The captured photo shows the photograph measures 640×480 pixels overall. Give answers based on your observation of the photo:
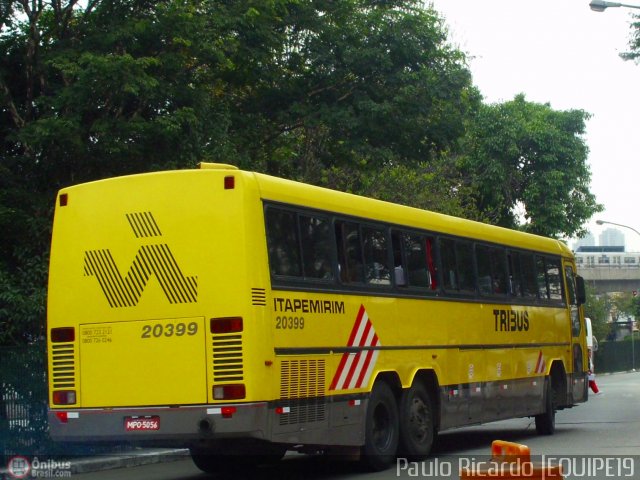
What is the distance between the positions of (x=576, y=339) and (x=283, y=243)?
33.6 ft

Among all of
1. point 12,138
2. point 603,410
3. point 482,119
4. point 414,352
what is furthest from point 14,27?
point 482,119

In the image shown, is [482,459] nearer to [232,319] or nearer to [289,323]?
[289,323]

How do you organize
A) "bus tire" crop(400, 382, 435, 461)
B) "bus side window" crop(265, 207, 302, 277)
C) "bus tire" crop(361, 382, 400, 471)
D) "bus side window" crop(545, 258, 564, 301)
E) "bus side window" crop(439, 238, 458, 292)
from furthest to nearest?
1. "bus side window" crop(545, 258, 564, 301)
2. "bus side window" crop(439, 238, 458, 292)
3. "bus tire" crop(400, 382, 435, 461)
4. "bus tire" crop(361, 382, 400, 471)
5. "bus side window" crop(265, 207, 302, 277)

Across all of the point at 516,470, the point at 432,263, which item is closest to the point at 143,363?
the point at 432,263

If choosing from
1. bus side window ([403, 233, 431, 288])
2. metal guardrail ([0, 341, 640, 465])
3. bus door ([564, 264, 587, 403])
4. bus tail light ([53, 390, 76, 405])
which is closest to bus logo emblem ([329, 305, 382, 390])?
bus side window ([403, 233, 431, 288])

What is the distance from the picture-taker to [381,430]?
1365 centimetres

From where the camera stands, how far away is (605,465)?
13023 millimetres

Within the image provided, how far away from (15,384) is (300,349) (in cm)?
535

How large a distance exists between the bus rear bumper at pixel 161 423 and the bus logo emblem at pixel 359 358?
1759 mm

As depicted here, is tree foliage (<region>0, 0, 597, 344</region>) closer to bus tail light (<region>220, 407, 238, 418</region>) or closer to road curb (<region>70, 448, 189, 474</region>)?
road curb (<region>70, 448, 189, 474</region>)

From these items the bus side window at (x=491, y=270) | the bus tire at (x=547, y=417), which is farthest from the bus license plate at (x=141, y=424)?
the bus tire at (x=547, y=417)

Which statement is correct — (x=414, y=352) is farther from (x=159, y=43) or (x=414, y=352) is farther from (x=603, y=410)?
(x=603, y=410)

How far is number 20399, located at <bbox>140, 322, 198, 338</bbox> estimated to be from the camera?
37.1 ft

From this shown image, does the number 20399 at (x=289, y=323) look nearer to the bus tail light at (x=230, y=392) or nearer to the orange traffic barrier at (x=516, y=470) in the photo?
the bus tail light at (x=230, y=392)
